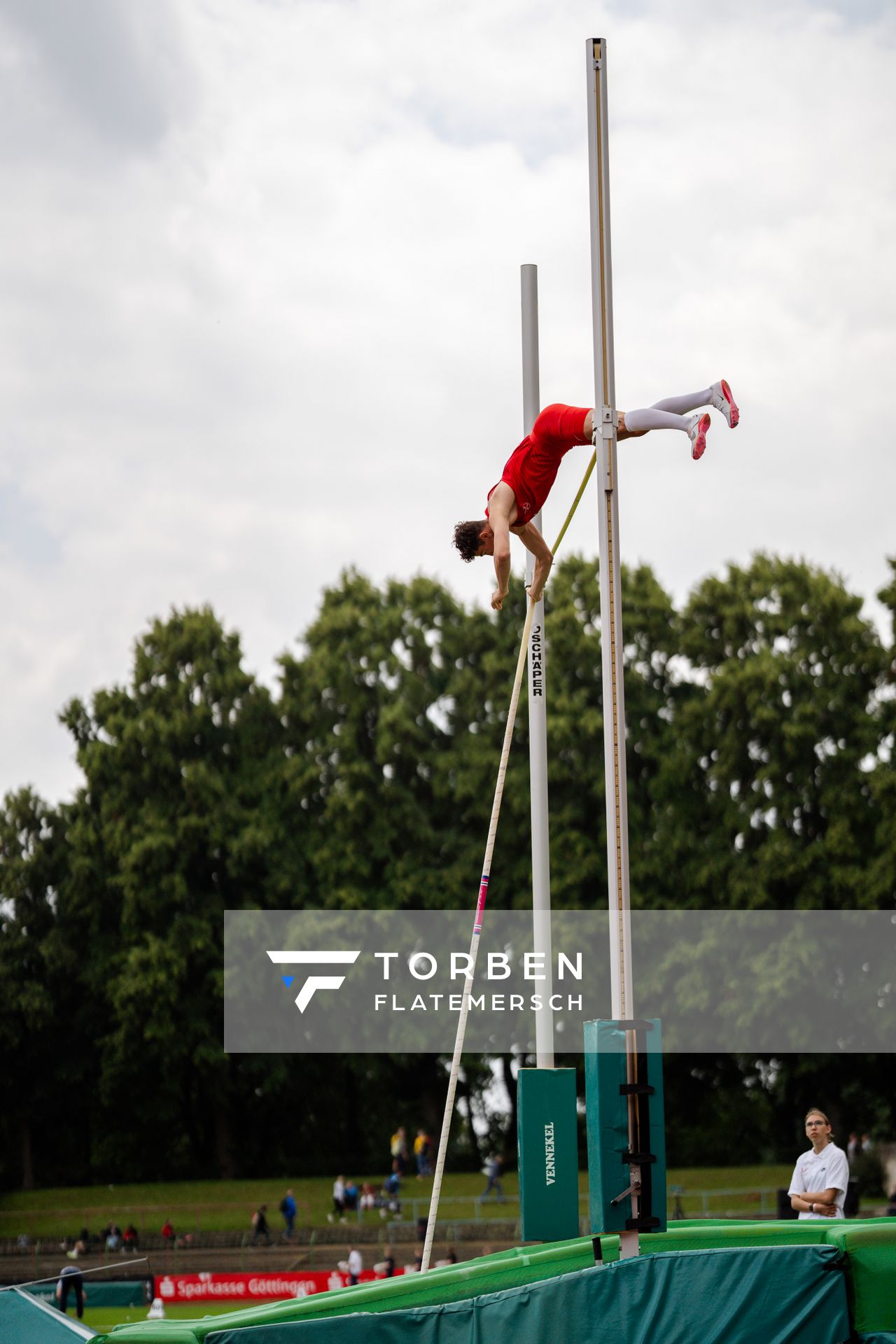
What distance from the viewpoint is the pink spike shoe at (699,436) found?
570 centimetres

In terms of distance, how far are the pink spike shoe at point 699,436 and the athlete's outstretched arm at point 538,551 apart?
Result: 110cm

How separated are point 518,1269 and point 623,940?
162 centimetres

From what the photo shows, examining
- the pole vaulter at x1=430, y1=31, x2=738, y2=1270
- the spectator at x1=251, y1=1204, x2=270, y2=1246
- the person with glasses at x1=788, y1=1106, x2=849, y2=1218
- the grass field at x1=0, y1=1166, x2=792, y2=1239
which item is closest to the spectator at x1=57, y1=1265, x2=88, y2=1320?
the spectator at x1=251, y1=1204, x2=270, y2=1246

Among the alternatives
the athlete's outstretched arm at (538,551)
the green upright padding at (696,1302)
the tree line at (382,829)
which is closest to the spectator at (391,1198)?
the tree line at (382,829)

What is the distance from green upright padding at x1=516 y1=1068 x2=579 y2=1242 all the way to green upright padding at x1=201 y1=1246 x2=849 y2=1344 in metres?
0.90

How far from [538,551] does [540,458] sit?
0.68m

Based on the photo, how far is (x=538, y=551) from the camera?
6961mm

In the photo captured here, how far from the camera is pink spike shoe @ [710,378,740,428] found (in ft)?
18.6

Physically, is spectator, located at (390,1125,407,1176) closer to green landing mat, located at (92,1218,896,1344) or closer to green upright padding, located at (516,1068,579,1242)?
green upright padding, located at (516,1068,579,1242)

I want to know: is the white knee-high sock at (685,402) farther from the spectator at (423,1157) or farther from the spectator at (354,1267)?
the spectator at (423,1157)

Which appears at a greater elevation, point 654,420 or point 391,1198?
point 654,420

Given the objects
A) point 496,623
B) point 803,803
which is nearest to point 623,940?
point 803,803

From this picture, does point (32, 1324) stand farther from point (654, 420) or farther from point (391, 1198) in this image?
point (391, 1198)

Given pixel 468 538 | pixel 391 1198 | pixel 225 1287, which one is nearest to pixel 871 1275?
pixel 468 538
